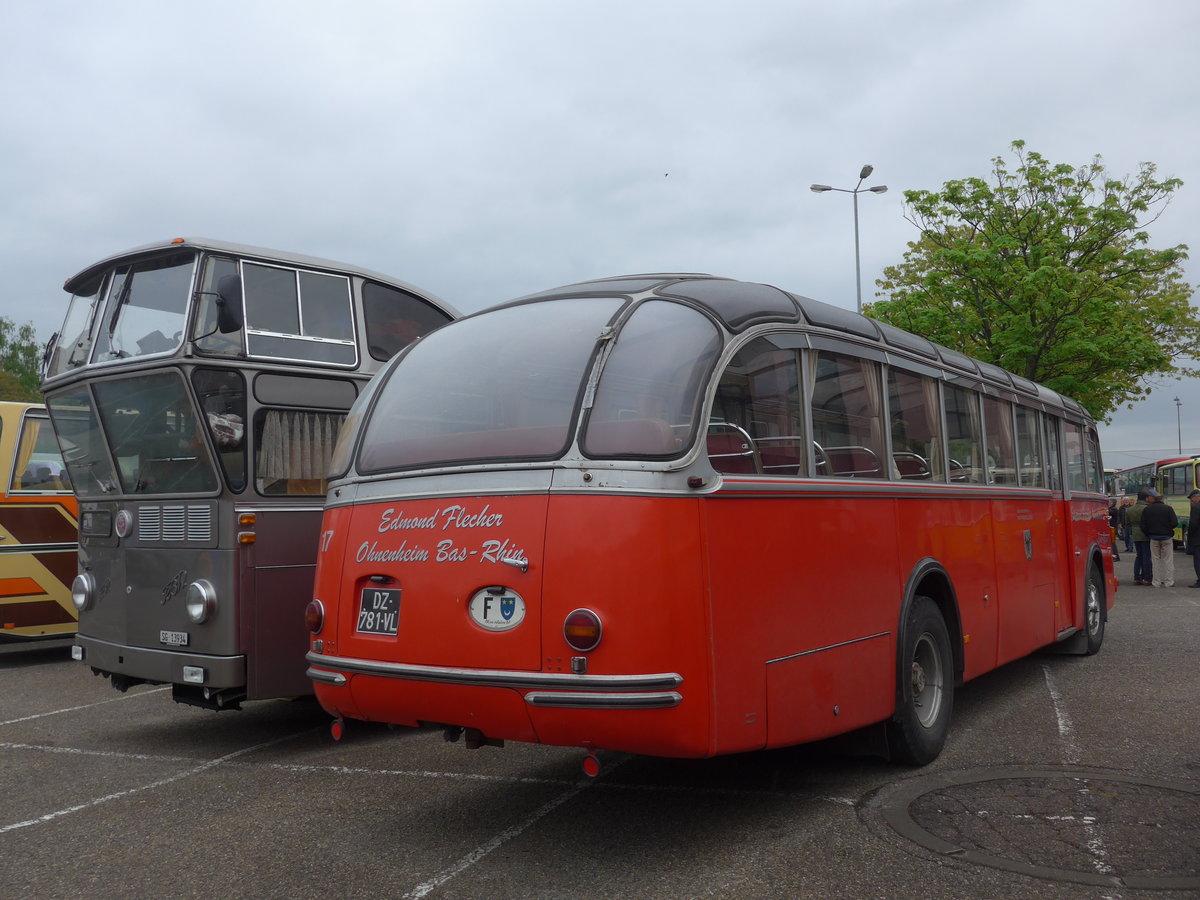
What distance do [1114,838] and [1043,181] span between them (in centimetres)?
2350

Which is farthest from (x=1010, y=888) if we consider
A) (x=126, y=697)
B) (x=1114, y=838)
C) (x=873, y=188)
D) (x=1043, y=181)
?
(x=873, y=188)

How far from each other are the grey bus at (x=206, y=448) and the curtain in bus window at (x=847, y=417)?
12.3 ft

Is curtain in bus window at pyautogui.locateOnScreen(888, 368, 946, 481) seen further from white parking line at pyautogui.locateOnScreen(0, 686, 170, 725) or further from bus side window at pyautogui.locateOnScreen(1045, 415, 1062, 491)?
white parking line at pyautogui.locateOnScreen(0, 686, 170, 725)

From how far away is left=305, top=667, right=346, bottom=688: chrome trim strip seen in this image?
5371 mm

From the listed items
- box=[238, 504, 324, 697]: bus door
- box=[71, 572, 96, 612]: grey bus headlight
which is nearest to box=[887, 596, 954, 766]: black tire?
box=[238, 504, 324, 697]: bus door

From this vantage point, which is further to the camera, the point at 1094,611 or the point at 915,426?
the point at 1094,611

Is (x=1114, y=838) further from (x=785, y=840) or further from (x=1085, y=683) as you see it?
(x=1085, y=683)

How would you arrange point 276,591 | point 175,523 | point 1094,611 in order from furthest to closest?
point 1094,611 < point 175,523 < point 276,591

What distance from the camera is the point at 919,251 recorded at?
33938 millimetres

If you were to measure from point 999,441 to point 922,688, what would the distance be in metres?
2.74

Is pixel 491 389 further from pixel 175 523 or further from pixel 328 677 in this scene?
pixel 175 523

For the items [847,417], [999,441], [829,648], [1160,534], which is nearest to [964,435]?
[999,441]

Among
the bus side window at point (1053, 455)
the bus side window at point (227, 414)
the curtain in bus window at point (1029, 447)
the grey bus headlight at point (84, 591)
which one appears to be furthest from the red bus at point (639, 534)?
the bus side window at point (1053, 455)

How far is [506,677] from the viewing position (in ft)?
15.5
